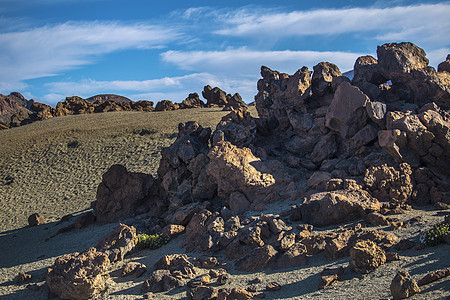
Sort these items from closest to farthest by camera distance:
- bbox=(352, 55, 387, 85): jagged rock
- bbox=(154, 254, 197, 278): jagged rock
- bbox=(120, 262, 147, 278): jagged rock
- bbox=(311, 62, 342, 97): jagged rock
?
1. bbox=(154, 254, 197, 278): jagged rock
2. bbox=(120, 262, 147, 278): jagged rock
3. bbox=(352, 55, 387, 85): jagged rock
4. bbox=(311, 62, 342, 97): jagged rock

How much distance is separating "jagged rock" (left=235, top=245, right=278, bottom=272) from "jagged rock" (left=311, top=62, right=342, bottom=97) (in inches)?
340

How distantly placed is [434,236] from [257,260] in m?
4.06

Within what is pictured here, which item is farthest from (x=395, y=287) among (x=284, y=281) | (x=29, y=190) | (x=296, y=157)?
(x=29, y=190)

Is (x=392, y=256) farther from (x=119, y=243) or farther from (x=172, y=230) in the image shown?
(x=119, y=243)

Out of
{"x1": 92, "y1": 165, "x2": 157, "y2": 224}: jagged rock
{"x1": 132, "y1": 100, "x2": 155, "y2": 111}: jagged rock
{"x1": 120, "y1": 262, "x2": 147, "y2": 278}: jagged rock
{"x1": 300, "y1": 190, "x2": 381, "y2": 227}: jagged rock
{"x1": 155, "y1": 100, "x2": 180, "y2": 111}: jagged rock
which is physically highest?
{"x1": 132, "y1": 100, "x2": 155, "y2": 111}: jagged rock

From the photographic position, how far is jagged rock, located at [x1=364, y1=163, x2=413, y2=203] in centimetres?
1189

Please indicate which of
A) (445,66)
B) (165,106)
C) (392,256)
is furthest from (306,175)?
(165,106)

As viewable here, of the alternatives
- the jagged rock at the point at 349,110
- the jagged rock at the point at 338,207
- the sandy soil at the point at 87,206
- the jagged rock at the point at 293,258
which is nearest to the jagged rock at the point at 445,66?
the jagged rock at the point at 349,110

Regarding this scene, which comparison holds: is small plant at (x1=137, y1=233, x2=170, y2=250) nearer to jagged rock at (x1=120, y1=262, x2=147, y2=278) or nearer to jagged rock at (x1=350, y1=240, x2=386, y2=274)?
jagged rock at (x1=120, y1=262, x2=147, y2=278)

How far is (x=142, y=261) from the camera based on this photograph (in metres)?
12.2

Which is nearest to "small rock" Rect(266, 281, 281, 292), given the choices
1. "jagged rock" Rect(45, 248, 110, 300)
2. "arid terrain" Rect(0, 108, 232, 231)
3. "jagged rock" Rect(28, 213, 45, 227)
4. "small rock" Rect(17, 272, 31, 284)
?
"jagged rock" Rect(45, 248, 110, 300)

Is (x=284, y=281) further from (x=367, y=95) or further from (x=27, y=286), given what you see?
(x=367, y=95)

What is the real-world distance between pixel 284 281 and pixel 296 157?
7.17 meters

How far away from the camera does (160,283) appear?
390 inches
